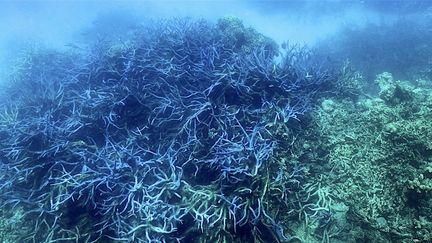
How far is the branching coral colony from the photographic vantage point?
130 inches

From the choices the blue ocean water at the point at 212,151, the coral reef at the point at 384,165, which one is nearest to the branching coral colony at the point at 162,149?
the blue ocean water at the point at 212,151

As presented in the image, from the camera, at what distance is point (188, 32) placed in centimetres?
613

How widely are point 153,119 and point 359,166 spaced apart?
9.04 feet

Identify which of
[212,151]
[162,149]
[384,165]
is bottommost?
[162,149]

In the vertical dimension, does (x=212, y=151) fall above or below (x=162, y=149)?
above

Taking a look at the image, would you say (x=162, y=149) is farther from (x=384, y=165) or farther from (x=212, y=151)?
(x=384, y=165)

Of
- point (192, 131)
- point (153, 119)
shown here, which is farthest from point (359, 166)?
point (153, 119)

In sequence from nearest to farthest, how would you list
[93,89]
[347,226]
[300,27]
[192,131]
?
[347,226] < [192,131] < [93,89] < [300,27]

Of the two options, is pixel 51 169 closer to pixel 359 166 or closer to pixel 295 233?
pixel 295 233

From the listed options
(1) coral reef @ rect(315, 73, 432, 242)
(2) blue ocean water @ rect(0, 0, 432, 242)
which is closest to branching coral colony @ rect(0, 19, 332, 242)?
(2) blue ocean water @ rect(0, 0, 432, 242)

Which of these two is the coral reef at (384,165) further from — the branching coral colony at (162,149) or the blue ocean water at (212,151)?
the branching coral colony at (162,149)

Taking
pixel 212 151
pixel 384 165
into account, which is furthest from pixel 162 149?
pixel 384 165

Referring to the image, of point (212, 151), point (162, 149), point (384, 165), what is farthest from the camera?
point (162, 149)

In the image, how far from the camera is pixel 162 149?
405cm
